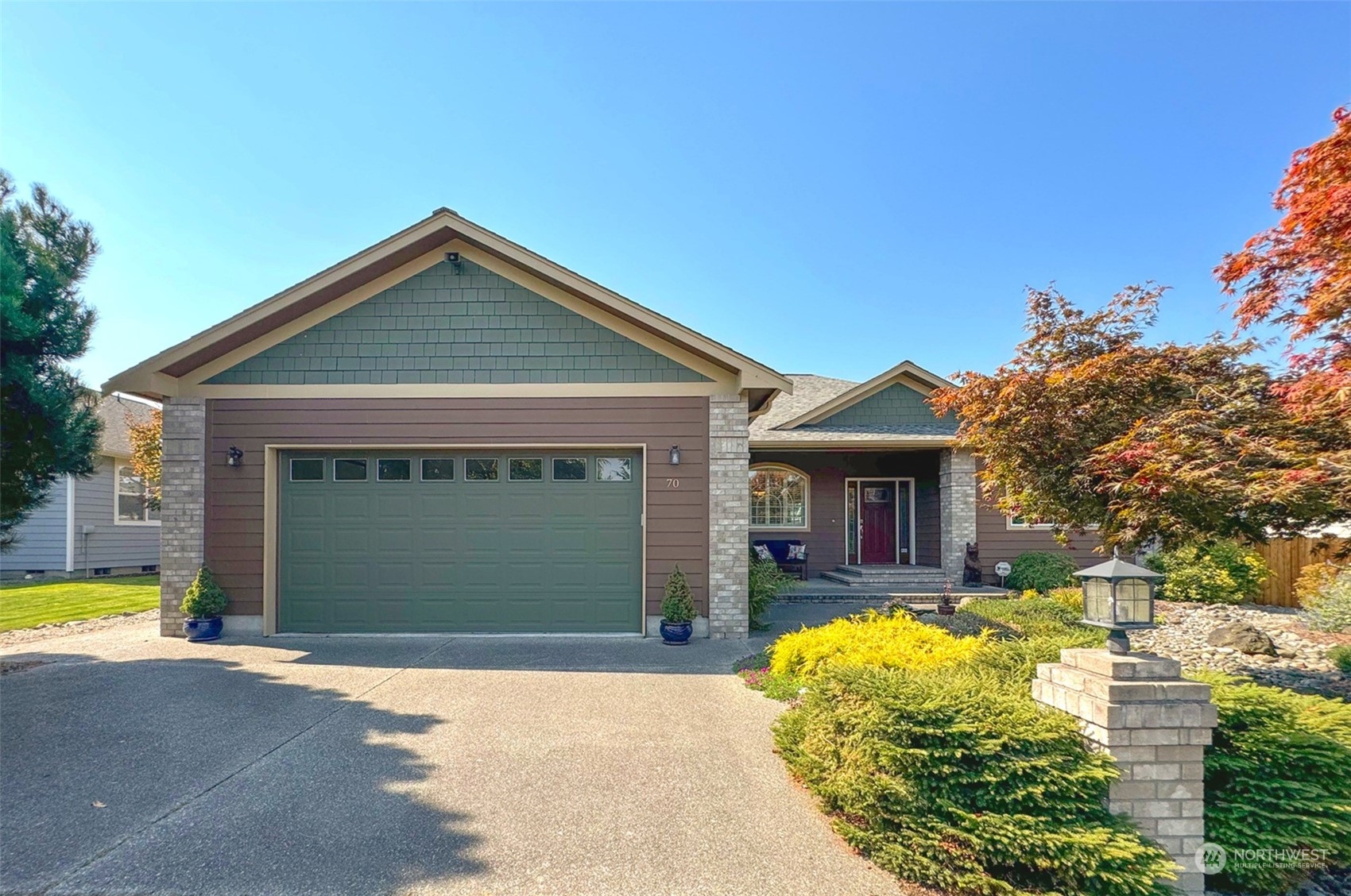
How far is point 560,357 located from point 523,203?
3398mm

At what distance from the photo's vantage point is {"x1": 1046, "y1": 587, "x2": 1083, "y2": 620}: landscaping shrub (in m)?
8.89

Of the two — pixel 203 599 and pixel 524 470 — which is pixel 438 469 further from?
pixel 203 599

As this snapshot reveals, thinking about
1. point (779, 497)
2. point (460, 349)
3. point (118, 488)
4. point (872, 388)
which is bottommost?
point (779, 497)

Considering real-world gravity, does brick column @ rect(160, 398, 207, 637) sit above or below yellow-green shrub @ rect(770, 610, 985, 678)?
above

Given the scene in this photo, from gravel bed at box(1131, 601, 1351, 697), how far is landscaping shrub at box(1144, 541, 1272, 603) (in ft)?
0.66

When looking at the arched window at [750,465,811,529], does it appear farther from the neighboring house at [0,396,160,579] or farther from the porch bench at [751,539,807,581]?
the neighboring house at [0,396,160,579]

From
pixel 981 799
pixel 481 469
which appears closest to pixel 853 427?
pixel 481 469

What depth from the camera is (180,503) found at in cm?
852

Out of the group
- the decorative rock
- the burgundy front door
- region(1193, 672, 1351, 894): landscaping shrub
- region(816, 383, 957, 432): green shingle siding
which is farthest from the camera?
the burgundy front door

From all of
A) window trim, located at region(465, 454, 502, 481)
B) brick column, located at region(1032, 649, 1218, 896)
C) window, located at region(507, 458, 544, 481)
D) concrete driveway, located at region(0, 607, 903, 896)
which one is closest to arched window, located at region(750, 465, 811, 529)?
window, located at region(507, 458, 544, 481)

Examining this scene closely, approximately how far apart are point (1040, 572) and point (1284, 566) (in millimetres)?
3745

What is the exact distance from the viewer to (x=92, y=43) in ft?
22.3

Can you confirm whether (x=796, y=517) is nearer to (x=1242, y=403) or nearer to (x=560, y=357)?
(x=560, y=357)

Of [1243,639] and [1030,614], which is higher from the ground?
[1030,614]
